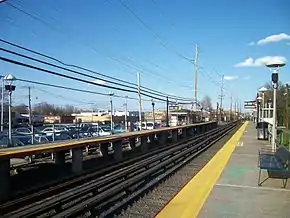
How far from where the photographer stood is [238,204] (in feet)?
25.6

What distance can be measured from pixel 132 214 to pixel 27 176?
7828mm

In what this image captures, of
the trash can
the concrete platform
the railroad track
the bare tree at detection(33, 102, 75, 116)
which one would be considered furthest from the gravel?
the bare tree at detection(33, 102, 75, 116)

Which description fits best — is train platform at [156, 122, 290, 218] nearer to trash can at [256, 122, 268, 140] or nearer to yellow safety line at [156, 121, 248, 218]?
yellow safety line at [156, 121, 248, 218]

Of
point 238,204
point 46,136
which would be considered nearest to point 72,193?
point 238,204

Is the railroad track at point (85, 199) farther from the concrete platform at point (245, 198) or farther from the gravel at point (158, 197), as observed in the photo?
the concrete platform at point (245, 198)

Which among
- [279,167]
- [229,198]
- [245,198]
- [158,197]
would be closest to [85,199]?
[158,197]

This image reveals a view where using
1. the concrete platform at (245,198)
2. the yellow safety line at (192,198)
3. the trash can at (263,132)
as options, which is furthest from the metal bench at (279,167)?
the trash can at (263,132)

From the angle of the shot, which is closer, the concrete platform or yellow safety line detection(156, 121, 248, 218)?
the concrete platform

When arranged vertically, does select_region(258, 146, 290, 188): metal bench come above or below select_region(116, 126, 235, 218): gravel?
above

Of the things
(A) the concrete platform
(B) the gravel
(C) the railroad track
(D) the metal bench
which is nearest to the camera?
(A) the concrete platform

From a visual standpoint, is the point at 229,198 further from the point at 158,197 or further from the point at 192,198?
the point at 158,197

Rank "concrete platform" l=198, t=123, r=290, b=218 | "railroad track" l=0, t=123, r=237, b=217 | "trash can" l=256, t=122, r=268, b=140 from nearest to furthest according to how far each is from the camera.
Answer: "concrete platform" l=198, t=123, r=290, b=218 → "railroad track" l=0, t=123, r=237, b=217 → "trash can" l=256, t=122, r=268, b=140

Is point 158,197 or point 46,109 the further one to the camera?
point 46,109

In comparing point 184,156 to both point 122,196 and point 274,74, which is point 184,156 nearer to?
point 274,74
